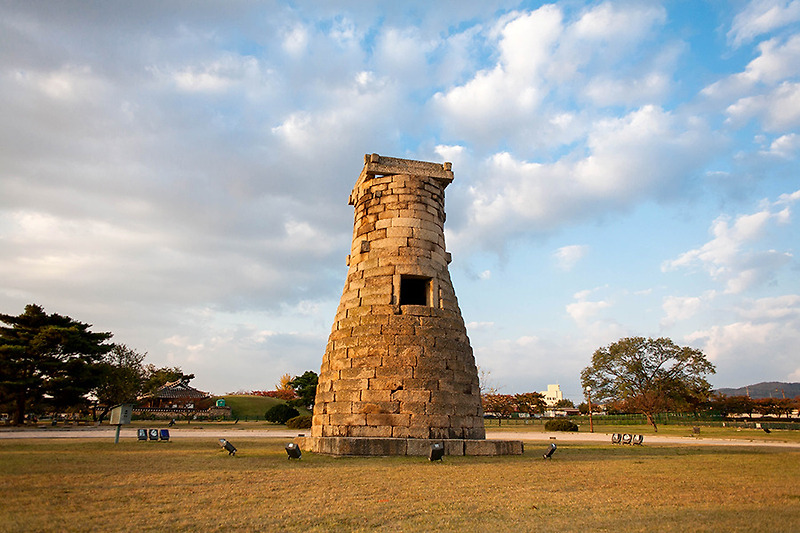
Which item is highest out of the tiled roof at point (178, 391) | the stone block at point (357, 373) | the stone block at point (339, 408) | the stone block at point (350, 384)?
the stone block at point (357, 373)

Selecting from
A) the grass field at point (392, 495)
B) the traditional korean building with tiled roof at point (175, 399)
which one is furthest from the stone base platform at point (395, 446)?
the traditional korean building with tiled roof at point (175, 399)

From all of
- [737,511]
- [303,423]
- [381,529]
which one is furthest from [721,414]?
[381,529]

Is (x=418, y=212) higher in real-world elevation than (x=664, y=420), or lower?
higher

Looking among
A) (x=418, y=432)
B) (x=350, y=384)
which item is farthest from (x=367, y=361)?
(x=418, y=432)

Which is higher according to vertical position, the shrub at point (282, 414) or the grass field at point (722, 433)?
the shrub at point (282, 414)

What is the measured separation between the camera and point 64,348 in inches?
1272

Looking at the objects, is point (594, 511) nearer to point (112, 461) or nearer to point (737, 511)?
point (737, 511)

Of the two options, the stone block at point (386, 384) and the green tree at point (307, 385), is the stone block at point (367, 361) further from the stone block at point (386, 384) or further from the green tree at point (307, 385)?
the green tree at point (307, 385)

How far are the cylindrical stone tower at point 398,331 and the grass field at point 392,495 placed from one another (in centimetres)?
136

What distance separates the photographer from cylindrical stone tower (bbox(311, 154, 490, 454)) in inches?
452

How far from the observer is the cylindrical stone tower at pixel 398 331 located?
11469 millimetres

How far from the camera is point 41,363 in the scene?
30.5 meters

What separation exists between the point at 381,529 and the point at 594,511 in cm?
266

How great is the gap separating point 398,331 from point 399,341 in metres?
0.27
